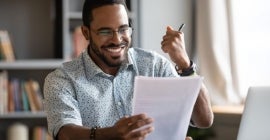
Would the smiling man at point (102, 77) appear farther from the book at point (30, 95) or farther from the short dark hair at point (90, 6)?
the book at point (30, 95)

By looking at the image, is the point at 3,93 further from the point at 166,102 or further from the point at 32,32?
the point at 166,102

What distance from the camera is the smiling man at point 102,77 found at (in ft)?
Result: 5.20

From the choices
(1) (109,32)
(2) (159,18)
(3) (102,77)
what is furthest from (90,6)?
(2) (159,18)

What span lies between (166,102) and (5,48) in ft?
7.67

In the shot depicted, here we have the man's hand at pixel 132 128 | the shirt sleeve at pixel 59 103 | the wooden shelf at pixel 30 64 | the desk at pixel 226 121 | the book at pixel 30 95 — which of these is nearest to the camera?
the man's hand at pixel 132 128

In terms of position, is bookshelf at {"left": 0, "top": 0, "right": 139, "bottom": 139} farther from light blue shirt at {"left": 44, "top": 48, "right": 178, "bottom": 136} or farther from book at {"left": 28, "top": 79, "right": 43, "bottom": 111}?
light blue shirt at {"left": 44, "top": 48, "right": 178, "bottom": 136}

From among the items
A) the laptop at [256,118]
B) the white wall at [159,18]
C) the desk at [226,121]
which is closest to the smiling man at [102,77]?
the laptop at [256,118]

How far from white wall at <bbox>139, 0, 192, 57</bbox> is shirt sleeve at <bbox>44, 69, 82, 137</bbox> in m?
2.14

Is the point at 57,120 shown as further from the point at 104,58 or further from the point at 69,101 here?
the point at 104,58

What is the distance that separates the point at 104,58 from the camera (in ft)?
5.34

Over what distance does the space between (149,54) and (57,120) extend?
1.37 feet

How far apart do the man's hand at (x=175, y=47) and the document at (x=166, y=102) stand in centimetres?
20

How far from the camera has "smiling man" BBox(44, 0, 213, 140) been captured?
158 cm

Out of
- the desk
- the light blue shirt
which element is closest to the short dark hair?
the light blue shirt
